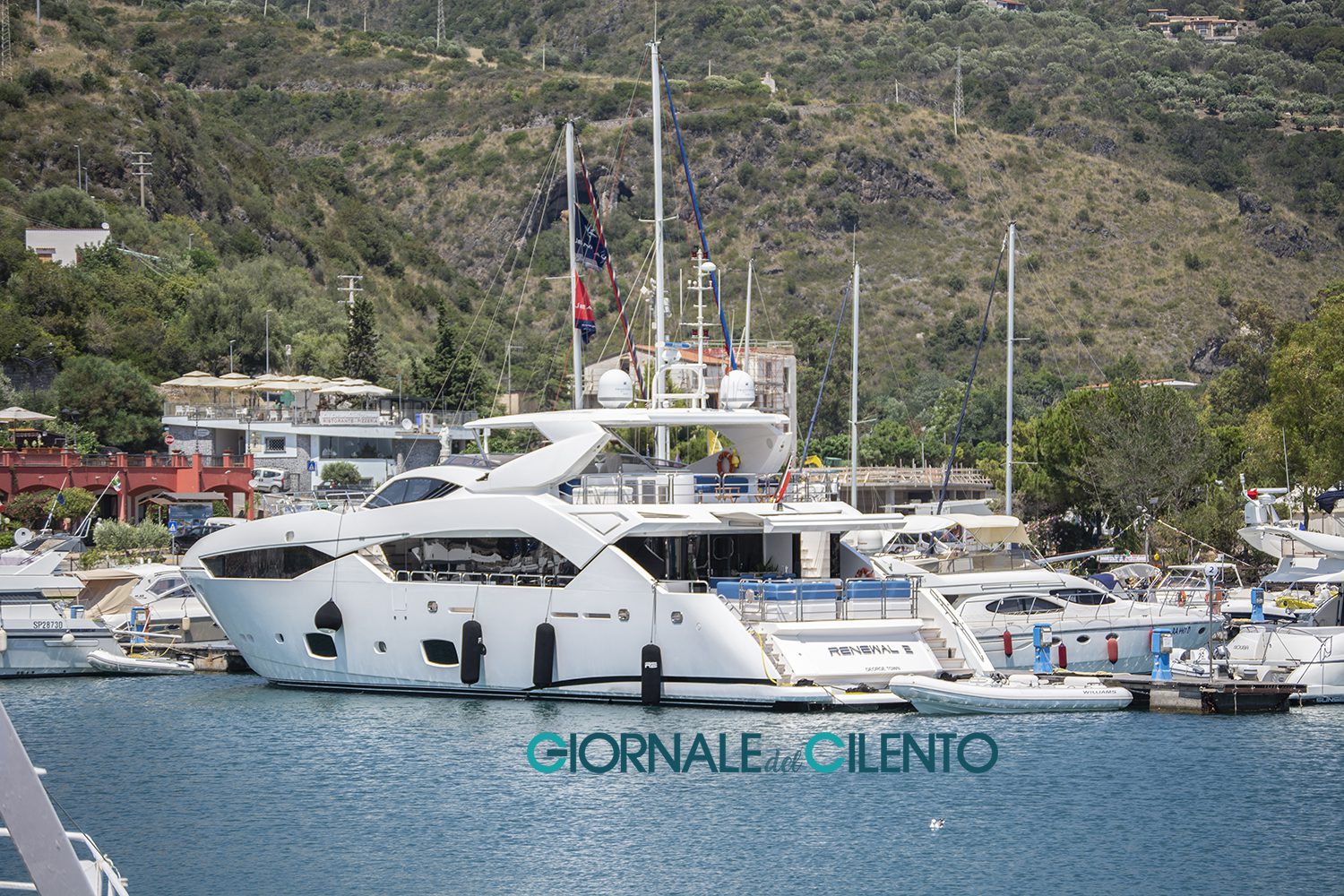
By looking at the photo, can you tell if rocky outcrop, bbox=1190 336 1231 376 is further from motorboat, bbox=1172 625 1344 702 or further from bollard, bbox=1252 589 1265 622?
motorboat, bbox=1172 625 1344 702

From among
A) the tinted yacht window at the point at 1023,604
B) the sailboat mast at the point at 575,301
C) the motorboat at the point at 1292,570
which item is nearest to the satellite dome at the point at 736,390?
the sailboat mast at the point at 575,301

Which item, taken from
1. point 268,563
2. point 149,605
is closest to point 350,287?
point 149,605

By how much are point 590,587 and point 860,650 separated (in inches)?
185

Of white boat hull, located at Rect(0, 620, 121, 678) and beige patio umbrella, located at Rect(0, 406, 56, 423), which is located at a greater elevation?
beige patio umbrella, located at Rect(0, 406, 56, 423)

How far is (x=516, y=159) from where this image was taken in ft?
501

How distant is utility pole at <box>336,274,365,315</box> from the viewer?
9095 cm

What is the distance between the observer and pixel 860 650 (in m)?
29.2

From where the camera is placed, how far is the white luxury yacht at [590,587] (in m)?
29.0

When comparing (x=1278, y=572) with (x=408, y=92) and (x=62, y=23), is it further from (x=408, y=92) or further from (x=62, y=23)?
(x=408, y=92)

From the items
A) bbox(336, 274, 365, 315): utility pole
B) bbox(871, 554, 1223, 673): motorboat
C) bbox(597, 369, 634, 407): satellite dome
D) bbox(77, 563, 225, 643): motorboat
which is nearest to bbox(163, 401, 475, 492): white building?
bbox(336, 274, 365, 315): utility pole

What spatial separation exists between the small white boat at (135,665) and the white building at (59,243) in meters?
53.1

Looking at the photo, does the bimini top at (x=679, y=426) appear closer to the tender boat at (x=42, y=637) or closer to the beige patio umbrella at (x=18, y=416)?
the tender boat at (x=42, y=637)

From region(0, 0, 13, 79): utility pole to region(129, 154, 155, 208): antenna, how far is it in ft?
30.8

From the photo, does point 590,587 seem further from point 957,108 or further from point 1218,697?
point 957,108
